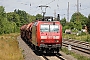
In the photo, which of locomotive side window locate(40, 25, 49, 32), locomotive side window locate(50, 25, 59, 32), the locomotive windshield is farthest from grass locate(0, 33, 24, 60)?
locomotive side window locate(50, 25, 59, 32)

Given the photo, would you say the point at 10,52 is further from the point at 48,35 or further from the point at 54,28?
the point at 54,28

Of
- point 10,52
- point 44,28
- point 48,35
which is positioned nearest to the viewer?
point 48,35

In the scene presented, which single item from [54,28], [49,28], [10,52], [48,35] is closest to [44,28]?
[49,28]

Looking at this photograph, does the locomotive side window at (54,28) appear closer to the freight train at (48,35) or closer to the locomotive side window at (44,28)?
the freight train at (48,35)

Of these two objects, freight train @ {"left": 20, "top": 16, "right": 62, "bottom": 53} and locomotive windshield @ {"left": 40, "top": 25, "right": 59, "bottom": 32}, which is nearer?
freight train @ {"left": 20, "top": 16, "right": 62, "bottom": 53}

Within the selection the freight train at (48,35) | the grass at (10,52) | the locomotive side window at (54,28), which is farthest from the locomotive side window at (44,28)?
the grass at (10,52)

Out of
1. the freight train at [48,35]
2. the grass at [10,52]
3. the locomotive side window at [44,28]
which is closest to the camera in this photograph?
the grass at [10,52]

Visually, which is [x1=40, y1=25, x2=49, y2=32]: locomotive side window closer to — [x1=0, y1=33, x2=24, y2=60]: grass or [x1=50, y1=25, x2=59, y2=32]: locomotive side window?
[x1=50, y1=25, x2=59, y2=32]: locomotive side window

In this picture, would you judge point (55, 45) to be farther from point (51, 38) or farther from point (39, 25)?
point (39, 25)

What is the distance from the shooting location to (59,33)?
22609mm

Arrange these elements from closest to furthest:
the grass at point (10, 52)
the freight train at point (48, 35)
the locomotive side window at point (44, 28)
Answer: the grass at point (10, 52) → the freight train at point (48, 35) → the locomotive side window at point (44, 28)

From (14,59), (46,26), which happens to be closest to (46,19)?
(46,26)

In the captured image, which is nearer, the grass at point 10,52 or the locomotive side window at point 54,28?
the grass at point 10,52

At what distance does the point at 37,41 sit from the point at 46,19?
256 cm
